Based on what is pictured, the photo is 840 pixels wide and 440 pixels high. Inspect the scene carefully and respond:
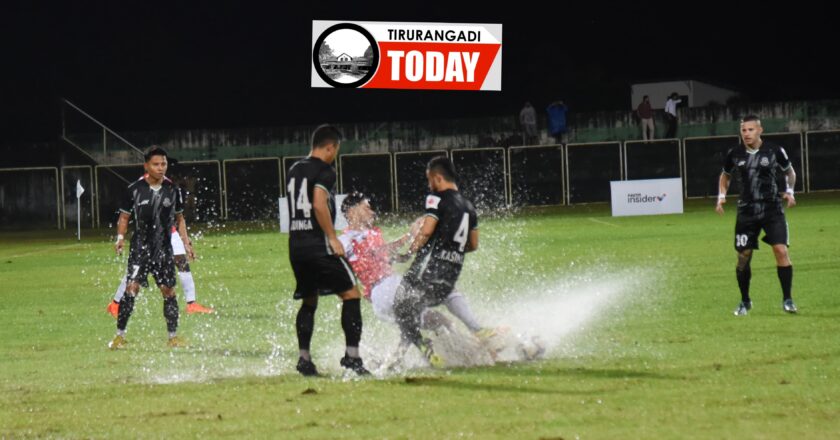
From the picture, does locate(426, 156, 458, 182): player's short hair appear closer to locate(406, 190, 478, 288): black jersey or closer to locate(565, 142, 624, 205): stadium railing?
locate(406, 190, 478, 288): black jersey

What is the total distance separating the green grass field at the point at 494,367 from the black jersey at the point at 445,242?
32.6 inches

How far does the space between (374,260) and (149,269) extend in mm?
2979

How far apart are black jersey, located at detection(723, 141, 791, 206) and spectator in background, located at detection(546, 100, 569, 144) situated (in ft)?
104

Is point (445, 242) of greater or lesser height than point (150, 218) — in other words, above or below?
below

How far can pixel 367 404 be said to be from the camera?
8.70 meters

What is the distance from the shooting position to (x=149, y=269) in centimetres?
1294

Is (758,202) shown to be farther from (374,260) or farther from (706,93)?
(706,93)

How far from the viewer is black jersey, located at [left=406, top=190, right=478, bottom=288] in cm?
1038

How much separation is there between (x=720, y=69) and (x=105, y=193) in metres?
31.2

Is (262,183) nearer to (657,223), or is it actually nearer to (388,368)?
(657,223)

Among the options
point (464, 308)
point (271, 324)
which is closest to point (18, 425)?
point (464, 308)

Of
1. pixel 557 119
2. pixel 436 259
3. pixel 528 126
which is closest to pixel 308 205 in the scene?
pixel 436 259

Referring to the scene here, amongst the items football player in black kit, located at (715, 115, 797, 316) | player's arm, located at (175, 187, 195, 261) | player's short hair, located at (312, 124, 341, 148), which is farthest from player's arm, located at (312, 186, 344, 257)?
football player in black kit, located at (715, 115, 797, 316)

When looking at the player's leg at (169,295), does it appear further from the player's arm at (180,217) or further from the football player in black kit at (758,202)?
the football player in black kit at (758,202)
